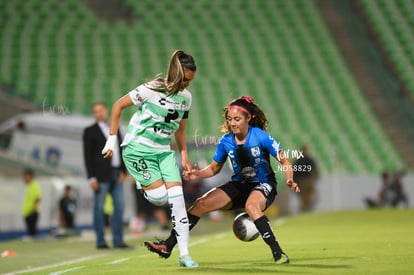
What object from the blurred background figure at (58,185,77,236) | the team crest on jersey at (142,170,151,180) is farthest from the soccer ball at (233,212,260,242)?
the blurred background figure at (58,185,77,236)

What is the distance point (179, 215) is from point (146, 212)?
45.4ft

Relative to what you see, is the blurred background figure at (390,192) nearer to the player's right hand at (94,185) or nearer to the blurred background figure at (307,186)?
the blurred background figure at (307,186)

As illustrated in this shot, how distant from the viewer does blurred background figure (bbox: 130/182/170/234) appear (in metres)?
18.7

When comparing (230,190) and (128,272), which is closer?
(128,272)

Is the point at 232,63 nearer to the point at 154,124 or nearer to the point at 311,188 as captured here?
the point at 311,188

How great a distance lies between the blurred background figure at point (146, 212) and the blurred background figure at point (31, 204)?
6.44 ft

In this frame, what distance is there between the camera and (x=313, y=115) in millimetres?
29250

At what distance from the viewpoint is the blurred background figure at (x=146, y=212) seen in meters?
18.7

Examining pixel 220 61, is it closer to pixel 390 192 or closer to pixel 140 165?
pixel 390 192

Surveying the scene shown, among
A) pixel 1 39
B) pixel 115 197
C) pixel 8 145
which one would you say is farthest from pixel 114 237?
pixel 1 39

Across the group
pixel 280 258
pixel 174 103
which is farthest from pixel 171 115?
pixel 280 258

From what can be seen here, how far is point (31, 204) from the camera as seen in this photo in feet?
59.0

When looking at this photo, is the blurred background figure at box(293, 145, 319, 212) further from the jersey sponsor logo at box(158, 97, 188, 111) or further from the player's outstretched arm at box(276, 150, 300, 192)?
the jersey sponsor logo at box(158, 97, 188, 111)

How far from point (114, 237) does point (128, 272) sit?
196 inches
